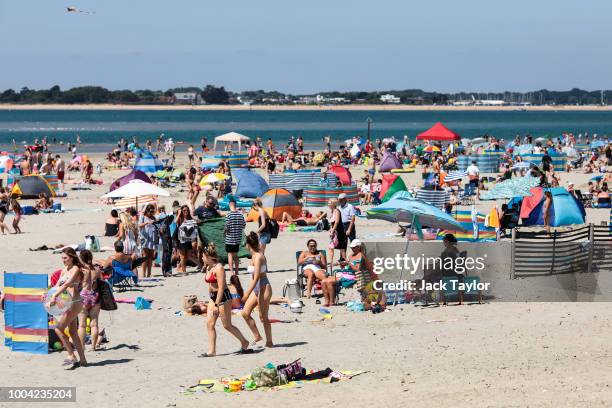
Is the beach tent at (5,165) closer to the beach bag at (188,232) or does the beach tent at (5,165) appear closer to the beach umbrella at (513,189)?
the beach bag at (188,232)

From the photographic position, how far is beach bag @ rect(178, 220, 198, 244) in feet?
53.1

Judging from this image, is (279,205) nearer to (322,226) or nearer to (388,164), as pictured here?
(322,226)

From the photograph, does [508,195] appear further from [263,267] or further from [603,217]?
[263,267]

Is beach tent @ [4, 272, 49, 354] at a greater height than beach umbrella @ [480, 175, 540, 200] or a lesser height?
lesser

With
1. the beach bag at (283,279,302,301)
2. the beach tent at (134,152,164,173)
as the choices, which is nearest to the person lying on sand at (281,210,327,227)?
the beach bag at (283,279,302,301)

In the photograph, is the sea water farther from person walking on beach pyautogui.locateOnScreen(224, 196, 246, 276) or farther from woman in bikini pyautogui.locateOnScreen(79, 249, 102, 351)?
woman in bikini pyautogui.locateOnScreen(79, 249, 102, 351)


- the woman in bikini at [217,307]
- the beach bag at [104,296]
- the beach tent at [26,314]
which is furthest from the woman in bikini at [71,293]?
the woman in bikini at [217,307]

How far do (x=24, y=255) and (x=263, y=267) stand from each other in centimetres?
874

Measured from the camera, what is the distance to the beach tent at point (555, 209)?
18.7 metres

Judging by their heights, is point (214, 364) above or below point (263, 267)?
below

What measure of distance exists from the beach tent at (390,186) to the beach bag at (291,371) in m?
15.5

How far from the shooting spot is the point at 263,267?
1077cm

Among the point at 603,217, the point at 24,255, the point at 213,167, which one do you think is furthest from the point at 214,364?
the point at 213,167

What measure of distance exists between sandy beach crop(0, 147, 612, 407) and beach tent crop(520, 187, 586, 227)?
237 inches
